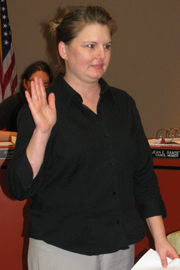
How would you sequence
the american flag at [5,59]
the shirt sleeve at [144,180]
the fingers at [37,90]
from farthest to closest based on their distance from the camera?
the american flag at [5,59] → the shirt sleeve at [144,180] → the fingers at [37,90]

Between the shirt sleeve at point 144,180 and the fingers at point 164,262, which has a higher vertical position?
the shirt sleeve at point 144,180

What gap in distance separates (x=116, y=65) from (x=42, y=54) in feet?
4.86

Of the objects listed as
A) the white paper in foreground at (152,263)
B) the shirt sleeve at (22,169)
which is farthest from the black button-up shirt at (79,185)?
the white paper in foreground at (152,263)

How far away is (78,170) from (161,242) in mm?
374

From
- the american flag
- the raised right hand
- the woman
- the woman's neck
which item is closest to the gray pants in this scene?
the woman

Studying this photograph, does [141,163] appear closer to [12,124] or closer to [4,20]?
[12,124]

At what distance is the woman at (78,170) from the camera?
96 centimetres

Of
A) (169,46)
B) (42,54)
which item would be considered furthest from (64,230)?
(169,46)

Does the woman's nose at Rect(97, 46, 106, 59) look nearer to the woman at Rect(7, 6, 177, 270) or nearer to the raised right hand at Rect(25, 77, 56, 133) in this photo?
the woman at Rect(7, 6, 177, 270)

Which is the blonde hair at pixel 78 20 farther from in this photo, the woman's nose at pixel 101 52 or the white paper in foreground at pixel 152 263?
the white paper in foreground at pixel 152 263

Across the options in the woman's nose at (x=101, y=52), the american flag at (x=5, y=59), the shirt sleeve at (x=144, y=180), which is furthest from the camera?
the american flag at (x=5, y=59)

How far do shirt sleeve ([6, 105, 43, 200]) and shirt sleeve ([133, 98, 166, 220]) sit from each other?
15.8 inches

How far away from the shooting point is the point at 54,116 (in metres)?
0.96

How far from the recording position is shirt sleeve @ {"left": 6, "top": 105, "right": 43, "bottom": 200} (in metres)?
0.92
